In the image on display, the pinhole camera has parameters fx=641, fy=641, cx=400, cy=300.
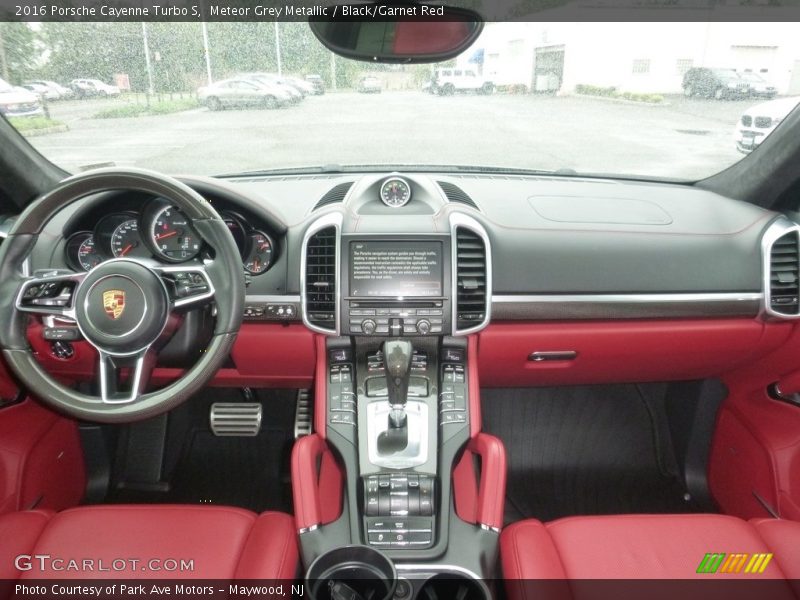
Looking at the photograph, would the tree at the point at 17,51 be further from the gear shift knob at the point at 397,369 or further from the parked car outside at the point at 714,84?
the parked car outside at the point at 714,84

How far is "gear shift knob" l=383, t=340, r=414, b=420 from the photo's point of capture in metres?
2.20

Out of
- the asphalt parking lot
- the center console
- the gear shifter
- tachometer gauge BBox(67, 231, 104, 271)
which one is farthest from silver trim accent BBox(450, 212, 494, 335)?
tachometer gauge BBox(67, 231, 104, 271)

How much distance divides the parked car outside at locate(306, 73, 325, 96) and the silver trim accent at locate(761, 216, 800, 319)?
1738 millimetres

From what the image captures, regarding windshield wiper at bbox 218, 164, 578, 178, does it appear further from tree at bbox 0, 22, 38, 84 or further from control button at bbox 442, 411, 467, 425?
control button at bbox 442, 411, 467, 425

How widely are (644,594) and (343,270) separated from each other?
135 centimetres

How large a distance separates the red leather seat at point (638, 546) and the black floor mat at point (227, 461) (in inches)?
57.4

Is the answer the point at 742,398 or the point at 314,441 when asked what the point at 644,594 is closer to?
the point at 314,441

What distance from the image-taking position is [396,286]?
2.28m

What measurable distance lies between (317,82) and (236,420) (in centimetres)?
157

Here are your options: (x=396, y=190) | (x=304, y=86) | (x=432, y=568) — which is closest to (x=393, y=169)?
(x=396, y=190)

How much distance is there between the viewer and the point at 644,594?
5.44ft

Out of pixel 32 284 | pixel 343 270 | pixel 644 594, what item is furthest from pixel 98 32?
pixel 644 594

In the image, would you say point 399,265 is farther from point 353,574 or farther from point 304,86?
point 353,574

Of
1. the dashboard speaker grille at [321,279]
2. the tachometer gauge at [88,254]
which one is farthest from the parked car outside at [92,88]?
the dashboard speaker grille at [321,279]
